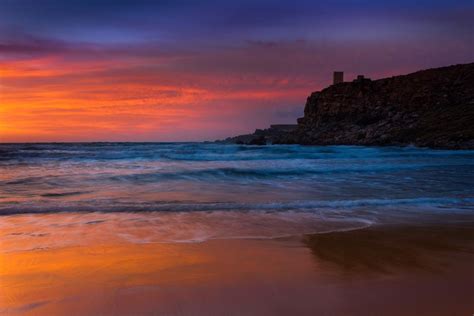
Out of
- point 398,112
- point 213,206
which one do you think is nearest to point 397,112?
point 398,112

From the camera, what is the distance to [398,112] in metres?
55.5

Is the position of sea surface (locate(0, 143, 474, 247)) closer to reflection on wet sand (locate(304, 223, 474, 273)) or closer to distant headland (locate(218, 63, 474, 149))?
reflection on wet sand (locate(304, 223, 474, 273))

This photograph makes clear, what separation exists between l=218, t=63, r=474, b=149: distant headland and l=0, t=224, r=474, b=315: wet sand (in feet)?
108

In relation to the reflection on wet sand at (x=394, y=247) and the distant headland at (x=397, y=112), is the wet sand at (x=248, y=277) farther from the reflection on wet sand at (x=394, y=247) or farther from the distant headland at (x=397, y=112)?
the distant headland at (x=397, y=112)

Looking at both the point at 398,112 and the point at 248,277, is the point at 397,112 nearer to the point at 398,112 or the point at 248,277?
the point at 398,112

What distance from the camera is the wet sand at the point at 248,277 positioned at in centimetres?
262

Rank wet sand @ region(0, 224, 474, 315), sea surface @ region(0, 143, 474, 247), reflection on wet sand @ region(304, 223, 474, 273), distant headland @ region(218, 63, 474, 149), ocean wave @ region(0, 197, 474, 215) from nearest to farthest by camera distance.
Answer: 1. wet sand @ region(0, 224, 474, 315)
2. reflection on wet sand @ region(304, 223, 474, 273)
3. sea surface @ region(0, 143, 474, 247)
4. ocean wave @ region(0, 197, 474, 215)
5. distant headland @ region(218, 63, 474, 149)

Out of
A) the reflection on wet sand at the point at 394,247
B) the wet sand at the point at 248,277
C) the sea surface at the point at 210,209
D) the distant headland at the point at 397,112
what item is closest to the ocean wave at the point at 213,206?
the sea surface at the point at 210,209

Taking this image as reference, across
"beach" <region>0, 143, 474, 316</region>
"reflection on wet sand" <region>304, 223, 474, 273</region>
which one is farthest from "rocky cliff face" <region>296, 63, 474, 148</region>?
"reflection on wet sand" <region>304, 223, 474, 273</region>

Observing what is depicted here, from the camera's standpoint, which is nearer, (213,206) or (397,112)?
(213,206)

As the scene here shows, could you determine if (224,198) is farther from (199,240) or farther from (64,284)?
(64,284)

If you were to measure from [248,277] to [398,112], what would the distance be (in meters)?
56.8

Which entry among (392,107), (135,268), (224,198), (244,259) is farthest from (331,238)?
(392,107)

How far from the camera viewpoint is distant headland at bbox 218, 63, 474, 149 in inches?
1639
